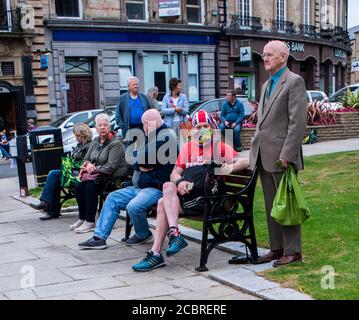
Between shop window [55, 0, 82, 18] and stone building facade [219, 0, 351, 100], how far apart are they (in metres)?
8.36

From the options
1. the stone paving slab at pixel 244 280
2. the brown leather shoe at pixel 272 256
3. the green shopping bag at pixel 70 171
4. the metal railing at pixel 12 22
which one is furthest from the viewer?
the metal railing at pixel 12 22

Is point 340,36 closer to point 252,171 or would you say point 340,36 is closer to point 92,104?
point 92,104

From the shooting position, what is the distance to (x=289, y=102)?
5293mm

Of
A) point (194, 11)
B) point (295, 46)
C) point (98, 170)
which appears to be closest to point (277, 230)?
point (98, 170)

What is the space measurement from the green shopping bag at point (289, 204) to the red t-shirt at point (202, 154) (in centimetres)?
81

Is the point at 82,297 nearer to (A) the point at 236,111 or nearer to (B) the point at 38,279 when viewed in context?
(B) the point at 38,279

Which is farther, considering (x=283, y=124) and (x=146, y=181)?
(x=146, y=181)

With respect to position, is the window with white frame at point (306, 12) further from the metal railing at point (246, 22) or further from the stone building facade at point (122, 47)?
the stone building facade at point (122, 47)

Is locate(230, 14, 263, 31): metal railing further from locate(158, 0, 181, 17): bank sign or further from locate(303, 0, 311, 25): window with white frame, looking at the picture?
locate(303, 0, 311, 25): window with white frame

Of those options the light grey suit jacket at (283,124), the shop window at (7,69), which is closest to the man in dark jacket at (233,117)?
the light grey suit jacket at (283,124)

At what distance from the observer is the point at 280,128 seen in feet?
17.6

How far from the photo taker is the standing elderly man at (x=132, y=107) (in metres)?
9.64

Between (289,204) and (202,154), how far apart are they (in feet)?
4.01

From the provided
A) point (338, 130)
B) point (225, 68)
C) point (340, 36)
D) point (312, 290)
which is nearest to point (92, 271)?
point (312, 290)
